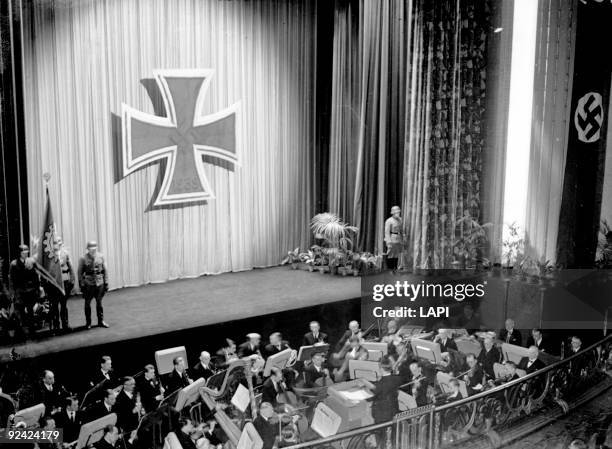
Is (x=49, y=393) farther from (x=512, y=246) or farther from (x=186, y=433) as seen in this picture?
(x=512, y=246)

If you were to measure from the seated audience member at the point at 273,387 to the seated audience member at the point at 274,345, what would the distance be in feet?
0.37

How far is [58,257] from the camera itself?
389cm

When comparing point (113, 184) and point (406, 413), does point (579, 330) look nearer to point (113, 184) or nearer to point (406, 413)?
point (406, 413)

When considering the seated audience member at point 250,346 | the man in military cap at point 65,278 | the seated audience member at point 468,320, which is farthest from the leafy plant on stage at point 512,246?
the man in military cap at point 65,278

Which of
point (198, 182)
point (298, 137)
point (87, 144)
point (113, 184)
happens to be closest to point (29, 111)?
point (87, 144)

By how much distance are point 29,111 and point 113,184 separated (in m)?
0.67

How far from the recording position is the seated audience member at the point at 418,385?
4.70 m

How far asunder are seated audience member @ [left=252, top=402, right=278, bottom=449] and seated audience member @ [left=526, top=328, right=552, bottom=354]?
2.04 meters

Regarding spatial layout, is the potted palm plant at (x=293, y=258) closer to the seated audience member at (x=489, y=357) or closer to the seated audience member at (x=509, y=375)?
the seated audience member at (x=489, y=357)

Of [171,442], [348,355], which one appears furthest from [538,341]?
[171,442]

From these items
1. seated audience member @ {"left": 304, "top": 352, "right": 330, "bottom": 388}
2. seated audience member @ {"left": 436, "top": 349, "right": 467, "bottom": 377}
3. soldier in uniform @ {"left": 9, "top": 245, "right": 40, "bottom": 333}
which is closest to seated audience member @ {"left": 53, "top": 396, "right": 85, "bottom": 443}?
soldier in uniform @ {"left": 9, "top": 245, "right": 40, "bottom": 333}

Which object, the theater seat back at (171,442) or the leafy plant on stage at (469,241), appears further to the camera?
the leafy plant on stage at (469,241)

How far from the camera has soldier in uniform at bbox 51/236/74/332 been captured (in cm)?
385
